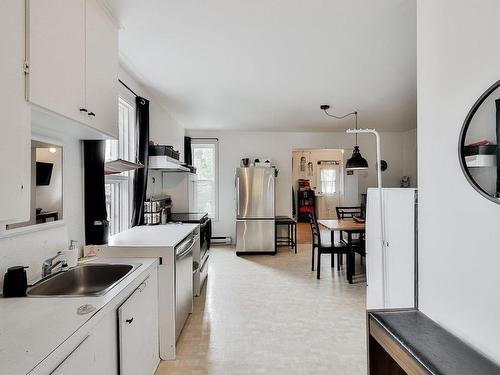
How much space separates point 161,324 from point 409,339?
174 cm

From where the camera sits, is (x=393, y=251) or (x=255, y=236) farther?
(x=255, y=236)

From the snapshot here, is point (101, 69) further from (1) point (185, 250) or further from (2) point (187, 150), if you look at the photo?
(2) point (187, 150)

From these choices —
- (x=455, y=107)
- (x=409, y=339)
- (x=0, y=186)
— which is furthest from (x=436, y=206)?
(x=0, y=186)

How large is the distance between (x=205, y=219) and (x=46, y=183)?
243 cm

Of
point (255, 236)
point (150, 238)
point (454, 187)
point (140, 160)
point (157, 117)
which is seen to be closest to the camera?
point (454, 187)

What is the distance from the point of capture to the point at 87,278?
1.80 metres

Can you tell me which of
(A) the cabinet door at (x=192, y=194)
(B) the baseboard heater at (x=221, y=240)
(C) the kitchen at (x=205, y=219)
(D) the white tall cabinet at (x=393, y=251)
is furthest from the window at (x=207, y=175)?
(D) the white tall cabinet at (x=393, y=251)

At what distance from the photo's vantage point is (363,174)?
21.6 ft

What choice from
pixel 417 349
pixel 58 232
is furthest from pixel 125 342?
pixel 417 349

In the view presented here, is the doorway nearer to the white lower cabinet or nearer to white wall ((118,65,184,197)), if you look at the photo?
white wall ((118,65,184,197))

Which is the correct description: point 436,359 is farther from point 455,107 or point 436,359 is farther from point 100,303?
point 100,303

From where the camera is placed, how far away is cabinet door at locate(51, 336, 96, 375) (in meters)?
0.92

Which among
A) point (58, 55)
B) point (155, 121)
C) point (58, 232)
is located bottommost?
point (58, 232)

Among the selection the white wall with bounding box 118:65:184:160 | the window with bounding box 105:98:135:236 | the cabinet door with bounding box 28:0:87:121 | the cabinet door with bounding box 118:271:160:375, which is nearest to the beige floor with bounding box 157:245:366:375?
the cabinet door with bounding box 118:271:160:375
